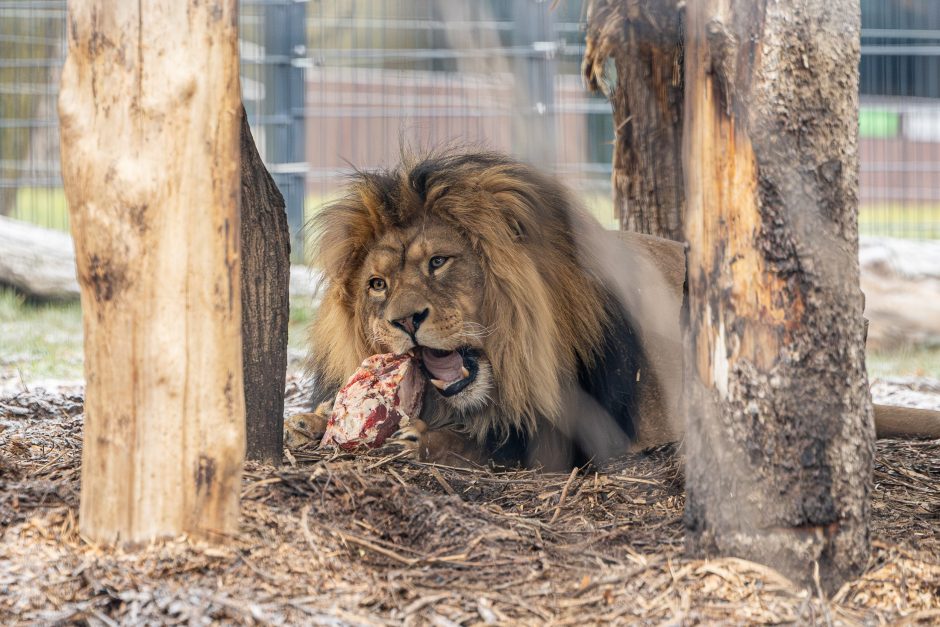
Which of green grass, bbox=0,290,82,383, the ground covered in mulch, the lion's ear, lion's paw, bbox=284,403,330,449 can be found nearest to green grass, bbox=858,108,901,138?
green grass, bbox=0,290,82,383

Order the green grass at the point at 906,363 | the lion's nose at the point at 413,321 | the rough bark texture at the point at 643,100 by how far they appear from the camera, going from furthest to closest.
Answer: the green grass at the point at 906,363 → the rough bark texture at the point at 643,100 → the lion's nose at the point at 413,321

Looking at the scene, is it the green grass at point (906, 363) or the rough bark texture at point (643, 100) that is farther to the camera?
the green grass at point (906, 363)

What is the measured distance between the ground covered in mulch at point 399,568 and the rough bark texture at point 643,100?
2.49 metres

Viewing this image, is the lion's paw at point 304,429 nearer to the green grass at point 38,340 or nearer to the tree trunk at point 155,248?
the tree trunk at point 155,248

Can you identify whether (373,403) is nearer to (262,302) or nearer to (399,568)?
(262,302)

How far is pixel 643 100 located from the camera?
17.2ft

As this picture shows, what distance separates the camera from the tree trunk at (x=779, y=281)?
2.36 meters

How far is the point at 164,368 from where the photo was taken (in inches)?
92.2

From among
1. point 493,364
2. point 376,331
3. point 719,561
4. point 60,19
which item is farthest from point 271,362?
point 60,19

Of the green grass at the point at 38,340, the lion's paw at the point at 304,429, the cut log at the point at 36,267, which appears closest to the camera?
the lion's paw at the point at 304,429

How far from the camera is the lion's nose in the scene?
3625mm

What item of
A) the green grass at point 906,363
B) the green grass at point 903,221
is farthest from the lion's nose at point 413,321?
the green grass at point 903,221

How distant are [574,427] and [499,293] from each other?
58cm

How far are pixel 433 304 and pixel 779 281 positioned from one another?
1530 mm
